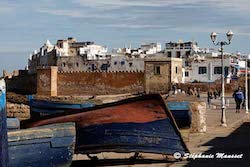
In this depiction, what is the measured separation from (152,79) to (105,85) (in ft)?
23.0

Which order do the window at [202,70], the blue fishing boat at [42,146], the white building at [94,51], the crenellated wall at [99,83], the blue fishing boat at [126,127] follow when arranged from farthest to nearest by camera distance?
the white building at [94,51]
the window at [202,70]
the crenellated wall at [99,83]
the blue fishing boat at [126,127]
the blue fishing boat at [42,146]

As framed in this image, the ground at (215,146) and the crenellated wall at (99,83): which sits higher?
the ground at (215,146)

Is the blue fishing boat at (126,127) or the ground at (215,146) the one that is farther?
the blue fishing boat at (126,127)

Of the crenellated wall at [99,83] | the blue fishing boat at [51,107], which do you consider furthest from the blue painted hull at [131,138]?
the crenellated wall at [99,83]

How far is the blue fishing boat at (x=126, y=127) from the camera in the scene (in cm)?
1230

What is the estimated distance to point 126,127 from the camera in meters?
12.6

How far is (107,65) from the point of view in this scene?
72.9 meters

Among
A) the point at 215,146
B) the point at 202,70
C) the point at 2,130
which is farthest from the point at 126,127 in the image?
the point at 202,70

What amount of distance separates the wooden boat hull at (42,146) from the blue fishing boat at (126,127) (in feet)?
4.45

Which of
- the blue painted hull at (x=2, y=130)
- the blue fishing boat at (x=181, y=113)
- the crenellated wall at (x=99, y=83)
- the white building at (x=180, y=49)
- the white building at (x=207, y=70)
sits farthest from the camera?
the white building at (x=180, y=49)

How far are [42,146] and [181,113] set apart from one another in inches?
278

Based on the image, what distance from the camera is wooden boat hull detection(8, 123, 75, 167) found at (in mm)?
9961

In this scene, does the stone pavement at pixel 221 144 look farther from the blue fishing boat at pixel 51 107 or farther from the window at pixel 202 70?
the window at pixel 202 70

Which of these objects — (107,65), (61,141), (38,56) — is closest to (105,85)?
(107,65)
